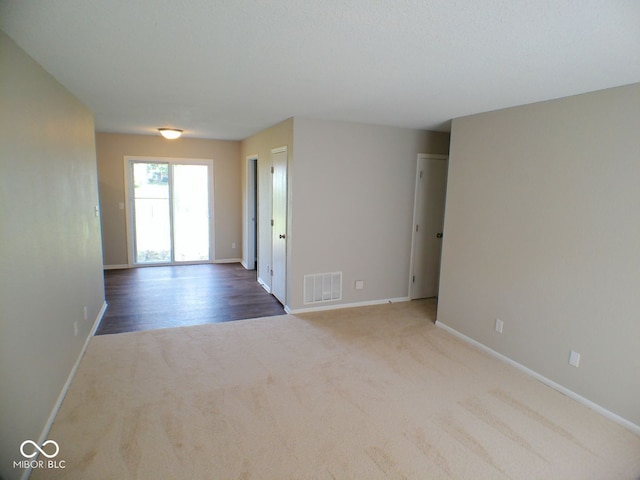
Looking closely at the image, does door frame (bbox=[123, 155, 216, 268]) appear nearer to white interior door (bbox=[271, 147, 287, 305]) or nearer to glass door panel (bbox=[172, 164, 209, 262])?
glass door panel (bbox=[172, 164, 209, 262])

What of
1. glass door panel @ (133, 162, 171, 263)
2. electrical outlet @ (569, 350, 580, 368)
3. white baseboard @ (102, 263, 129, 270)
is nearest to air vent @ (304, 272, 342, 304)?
electrical outlet @ (569, 350, 580, 368)

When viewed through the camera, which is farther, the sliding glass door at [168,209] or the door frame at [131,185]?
the sliding glass door at [168,209]

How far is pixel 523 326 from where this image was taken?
132 inches

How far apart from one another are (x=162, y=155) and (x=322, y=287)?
429 cm

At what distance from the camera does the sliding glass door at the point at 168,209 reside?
6852 millimetres

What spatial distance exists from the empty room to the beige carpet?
2 centimetres

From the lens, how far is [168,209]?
7.04m

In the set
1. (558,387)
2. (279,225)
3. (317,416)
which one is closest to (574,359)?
(558,387)

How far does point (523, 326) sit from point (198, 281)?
4.81m

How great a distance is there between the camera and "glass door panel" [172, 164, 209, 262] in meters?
7.07

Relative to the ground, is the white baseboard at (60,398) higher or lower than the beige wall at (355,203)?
lower
